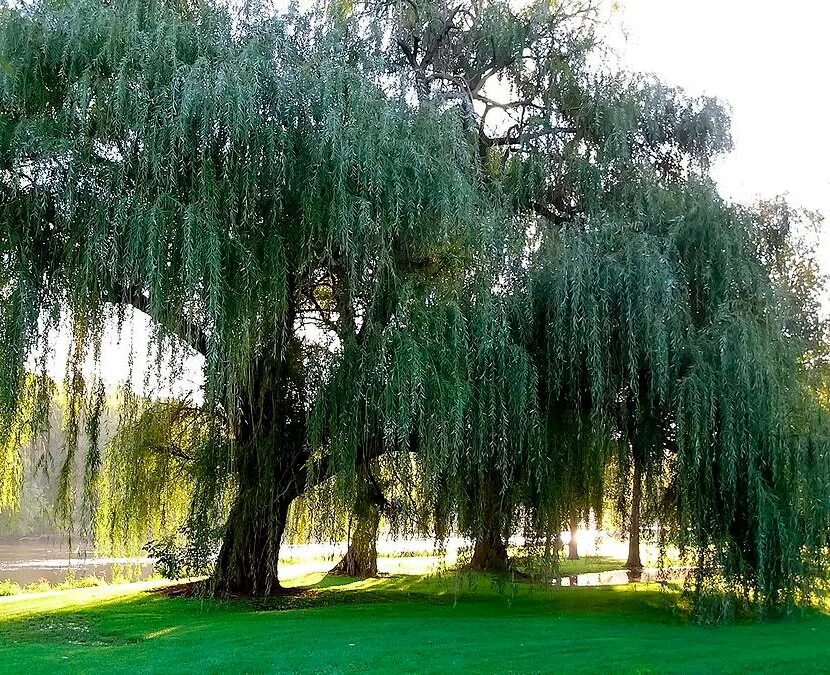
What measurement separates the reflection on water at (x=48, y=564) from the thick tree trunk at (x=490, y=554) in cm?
456

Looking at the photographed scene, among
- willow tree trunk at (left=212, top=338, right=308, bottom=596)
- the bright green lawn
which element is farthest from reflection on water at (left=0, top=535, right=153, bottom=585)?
the bright green lawn

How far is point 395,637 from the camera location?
7.89 m

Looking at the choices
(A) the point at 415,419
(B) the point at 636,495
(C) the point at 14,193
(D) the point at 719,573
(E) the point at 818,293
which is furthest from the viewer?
(E) the point at 818,293

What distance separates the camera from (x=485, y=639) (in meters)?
7.87

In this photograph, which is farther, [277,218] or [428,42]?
[428,42]

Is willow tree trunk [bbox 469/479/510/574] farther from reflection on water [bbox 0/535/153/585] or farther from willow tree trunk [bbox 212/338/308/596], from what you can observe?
reflection on water [bbox 0/535/153/585]

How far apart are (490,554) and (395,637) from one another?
347 cm

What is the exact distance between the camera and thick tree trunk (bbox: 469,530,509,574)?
30.9 feet

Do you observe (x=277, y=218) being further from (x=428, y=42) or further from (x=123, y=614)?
(x=123, y=614)

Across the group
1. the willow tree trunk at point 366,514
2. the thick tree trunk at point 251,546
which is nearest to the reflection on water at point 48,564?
the thick tree trunk at point 251,546

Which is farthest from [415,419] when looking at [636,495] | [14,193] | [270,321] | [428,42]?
[428,42]

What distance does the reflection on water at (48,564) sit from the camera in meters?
13.6

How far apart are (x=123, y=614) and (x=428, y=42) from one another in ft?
25.1

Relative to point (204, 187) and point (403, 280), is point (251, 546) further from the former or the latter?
point (204, 187)
